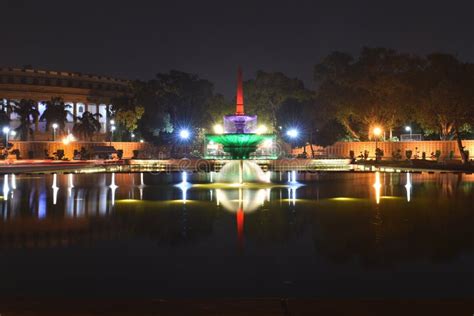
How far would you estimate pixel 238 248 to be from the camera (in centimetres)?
1111

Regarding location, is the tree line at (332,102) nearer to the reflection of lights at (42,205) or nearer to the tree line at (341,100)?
the tree line at (341,100)

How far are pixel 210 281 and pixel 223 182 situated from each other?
21.4 meters

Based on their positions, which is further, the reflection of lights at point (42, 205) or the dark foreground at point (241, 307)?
the reflection of lights at point (42, 205)

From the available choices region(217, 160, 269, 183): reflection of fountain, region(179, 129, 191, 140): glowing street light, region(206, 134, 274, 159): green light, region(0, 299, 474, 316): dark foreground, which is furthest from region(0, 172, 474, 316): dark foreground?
region(179, 129, 191, 140): glowing street light

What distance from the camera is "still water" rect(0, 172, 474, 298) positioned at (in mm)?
8312

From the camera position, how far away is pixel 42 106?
112562 mm

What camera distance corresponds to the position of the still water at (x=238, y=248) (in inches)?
327

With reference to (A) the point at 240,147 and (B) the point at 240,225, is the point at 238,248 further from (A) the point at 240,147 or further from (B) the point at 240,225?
(A) the point at 240,147

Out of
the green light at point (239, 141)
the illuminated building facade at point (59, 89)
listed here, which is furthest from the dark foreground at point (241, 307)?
the illuminated building facade at point (59, 89)

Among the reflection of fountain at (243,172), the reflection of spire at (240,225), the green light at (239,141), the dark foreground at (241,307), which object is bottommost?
the dark foreground at (241,307)

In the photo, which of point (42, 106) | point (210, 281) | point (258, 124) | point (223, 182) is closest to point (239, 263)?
point (210, 281)

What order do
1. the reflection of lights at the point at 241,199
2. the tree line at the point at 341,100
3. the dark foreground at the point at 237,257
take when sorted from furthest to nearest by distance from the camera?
the tree line at the point at 341,100 → the reflection of lights at the point at 241,199 → the dark foreground at the point at 237,257

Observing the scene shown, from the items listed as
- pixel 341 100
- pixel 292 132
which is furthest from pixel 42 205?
pixel 292 132

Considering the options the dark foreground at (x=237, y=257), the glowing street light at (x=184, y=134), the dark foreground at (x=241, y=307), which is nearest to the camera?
the dark foreground at (x=241, y=307)
